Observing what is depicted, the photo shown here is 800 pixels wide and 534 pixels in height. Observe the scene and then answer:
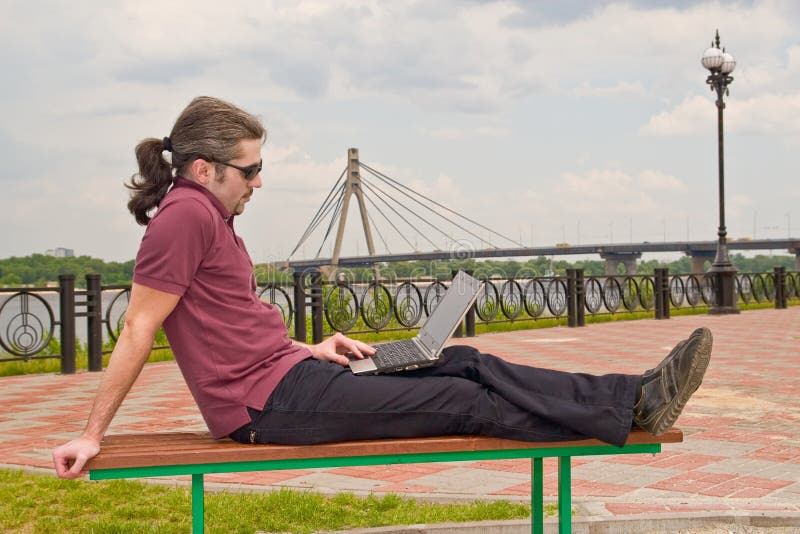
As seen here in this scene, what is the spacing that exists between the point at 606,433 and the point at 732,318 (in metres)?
17.3

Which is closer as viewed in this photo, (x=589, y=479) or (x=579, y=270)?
(x=589, y=479)

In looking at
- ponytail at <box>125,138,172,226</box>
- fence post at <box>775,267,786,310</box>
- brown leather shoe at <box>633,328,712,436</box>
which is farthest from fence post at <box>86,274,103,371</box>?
fence post at <box>775,267,786,310</box>

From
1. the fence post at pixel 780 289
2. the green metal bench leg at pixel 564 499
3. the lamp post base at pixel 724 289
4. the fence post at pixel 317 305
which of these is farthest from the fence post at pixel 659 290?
the green metal bench leg at pixel 564 499

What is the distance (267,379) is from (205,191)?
59cm

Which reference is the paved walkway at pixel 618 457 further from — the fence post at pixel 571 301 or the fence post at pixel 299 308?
the fence post at pixel 571 301

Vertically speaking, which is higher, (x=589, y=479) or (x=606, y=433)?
(x=606, y=433)

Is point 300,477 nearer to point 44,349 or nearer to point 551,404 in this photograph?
point 551,404

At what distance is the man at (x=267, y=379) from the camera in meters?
2.60

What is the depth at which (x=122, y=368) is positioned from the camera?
96.7 inches

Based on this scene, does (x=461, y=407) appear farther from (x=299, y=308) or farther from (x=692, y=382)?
(x=299, y=308)

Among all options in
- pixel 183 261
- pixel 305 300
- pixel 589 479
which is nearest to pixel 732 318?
pixel 305 300

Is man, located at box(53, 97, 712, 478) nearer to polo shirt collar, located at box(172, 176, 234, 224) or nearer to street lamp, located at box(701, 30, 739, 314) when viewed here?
polo shirt collar, located at box(172, 176, 234, 224)

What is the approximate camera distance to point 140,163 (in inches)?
107

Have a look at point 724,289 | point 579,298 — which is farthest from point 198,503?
point 724,289
